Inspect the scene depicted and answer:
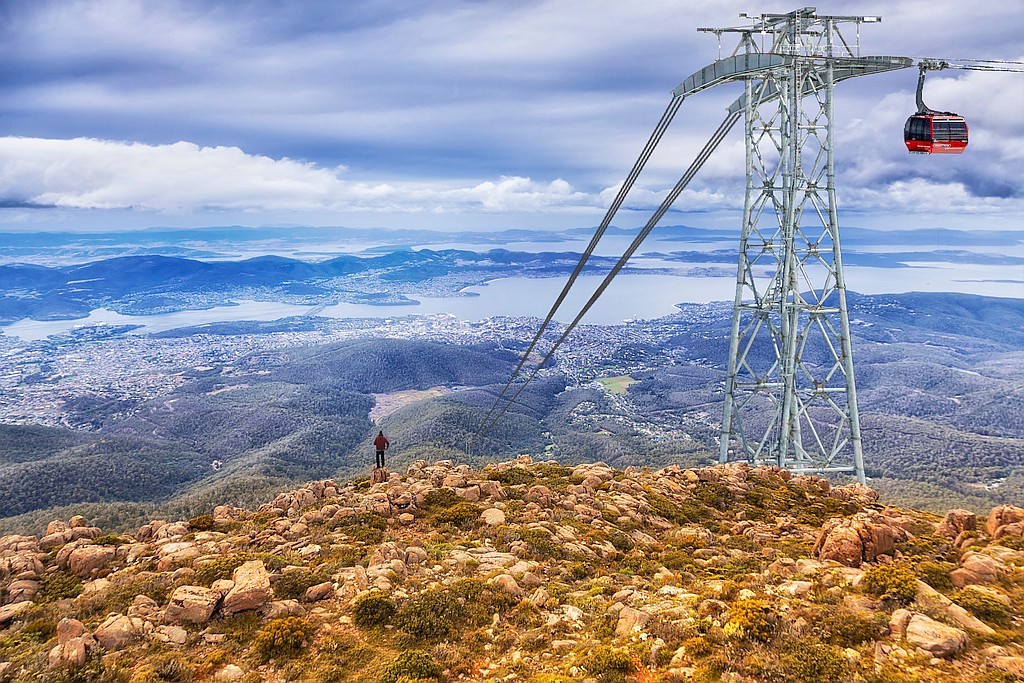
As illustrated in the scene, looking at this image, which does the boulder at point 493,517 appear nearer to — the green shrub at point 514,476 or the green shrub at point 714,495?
the green shrub at point 514,476

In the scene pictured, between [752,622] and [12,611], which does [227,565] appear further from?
[752,622]

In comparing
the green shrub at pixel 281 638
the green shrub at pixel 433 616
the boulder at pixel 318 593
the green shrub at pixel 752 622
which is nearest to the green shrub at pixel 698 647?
the green shrub at pixel 752 622

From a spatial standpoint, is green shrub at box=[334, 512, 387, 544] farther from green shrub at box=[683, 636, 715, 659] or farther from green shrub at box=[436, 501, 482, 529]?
green shrub at box=[683, 636, 715, 659]

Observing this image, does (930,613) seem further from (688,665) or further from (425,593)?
(425,593)

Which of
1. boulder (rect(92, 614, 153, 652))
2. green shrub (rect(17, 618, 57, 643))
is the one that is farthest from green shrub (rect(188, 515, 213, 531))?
boulder (rect(92, 614, 153, 652))

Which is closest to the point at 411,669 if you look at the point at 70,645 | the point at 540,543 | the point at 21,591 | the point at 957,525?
the point at 70,645

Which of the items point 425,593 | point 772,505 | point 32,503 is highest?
point 425,593

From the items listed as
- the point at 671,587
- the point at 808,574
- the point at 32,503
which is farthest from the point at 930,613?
the point at 32,503
